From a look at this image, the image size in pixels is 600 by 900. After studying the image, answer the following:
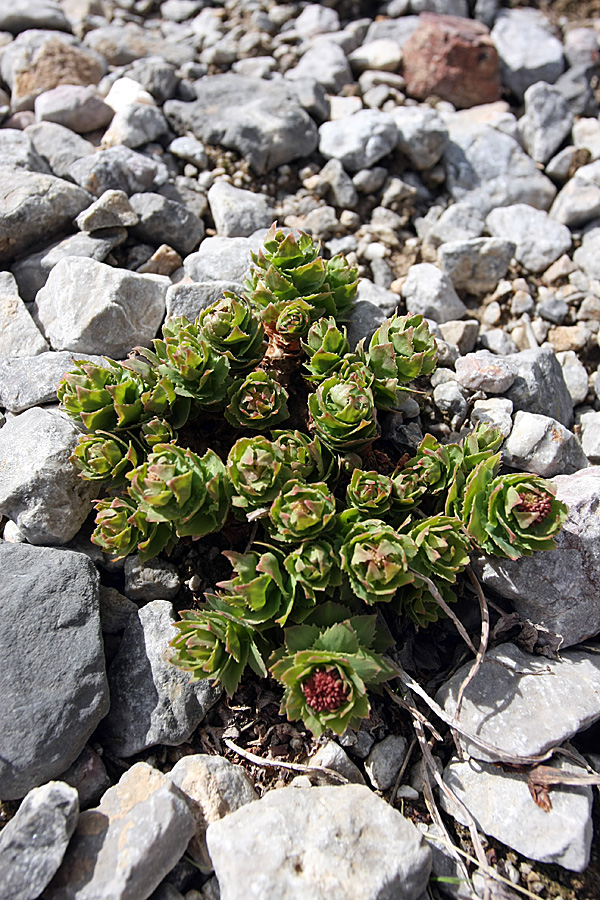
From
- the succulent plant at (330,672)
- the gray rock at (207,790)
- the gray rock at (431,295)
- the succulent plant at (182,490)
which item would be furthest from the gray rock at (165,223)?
the gray rock at (207,790)

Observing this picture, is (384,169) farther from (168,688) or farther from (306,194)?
(168,688)

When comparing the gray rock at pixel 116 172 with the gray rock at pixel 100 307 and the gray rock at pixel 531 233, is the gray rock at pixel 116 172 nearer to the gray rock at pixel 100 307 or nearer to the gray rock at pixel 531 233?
the gray rock at pixel 100 307

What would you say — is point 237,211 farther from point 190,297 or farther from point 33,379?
point 33,379

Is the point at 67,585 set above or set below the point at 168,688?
above

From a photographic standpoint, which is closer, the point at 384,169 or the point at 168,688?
the point at 168,688

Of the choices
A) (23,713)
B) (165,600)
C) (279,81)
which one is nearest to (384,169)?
(279,81)

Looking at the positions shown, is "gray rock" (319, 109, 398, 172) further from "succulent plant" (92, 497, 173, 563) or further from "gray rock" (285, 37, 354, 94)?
"succulent plant" (92, 497, 173, 563)

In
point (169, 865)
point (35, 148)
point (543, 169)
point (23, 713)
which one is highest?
point (35, 148)
